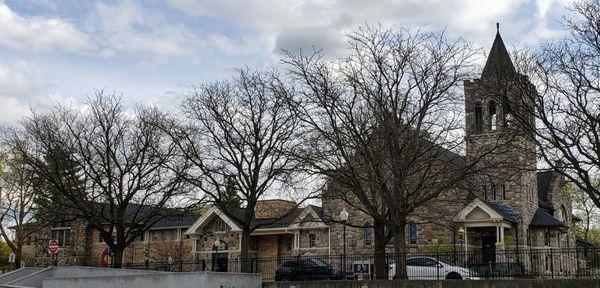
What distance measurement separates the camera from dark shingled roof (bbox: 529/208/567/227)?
161 feet

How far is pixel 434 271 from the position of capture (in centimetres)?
3112

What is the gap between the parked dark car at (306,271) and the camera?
32.7 metres

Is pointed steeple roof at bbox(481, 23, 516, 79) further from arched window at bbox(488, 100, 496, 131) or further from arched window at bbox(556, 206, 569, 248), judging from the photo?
arched window at bbox(556, 206, 569, 248)

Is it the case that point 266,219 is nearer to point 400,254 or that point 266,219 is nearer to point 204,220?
point 204,220

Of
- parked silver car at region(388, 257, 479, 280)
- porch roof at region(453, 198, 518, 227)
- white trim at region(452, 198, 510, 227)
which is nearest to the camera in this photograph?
parked silver car at region(388, 257, 479, 280)

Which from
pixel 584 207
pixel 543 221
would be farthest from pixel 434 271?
pixel 584 207

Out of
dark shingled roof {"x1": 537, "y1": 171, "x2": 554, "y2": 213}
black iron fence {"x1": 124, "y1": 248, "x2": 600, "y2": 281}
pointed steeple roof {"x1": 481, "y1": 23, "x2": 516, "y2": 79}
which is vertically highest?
pointed steeple roof {"x1": 481, "y1": 23, "x2": 516, "y2": 79}

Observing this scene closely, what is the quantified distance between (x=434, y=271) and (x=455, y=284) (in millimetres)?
6079

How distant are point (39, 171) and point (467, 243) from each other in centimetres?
2877

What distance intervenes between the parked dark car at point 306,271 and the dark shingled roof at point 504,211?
Result: 1811 centimetres

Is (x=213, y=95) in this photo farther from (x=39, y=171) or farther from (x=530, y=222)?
(x=530, y=222)

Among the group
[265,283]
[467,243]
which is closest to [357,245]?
[467,243]

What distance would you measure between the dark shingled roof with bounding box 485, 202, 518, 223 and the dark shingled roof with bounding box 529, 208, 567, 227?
6.57 ft

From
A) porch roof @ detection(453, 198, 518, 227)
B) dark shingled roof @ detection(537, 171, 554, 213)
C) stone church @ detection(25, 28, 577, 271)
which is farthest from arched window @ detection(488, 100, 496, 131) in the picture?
dark shingled roof @ detection(537, 171, 554, 213)
